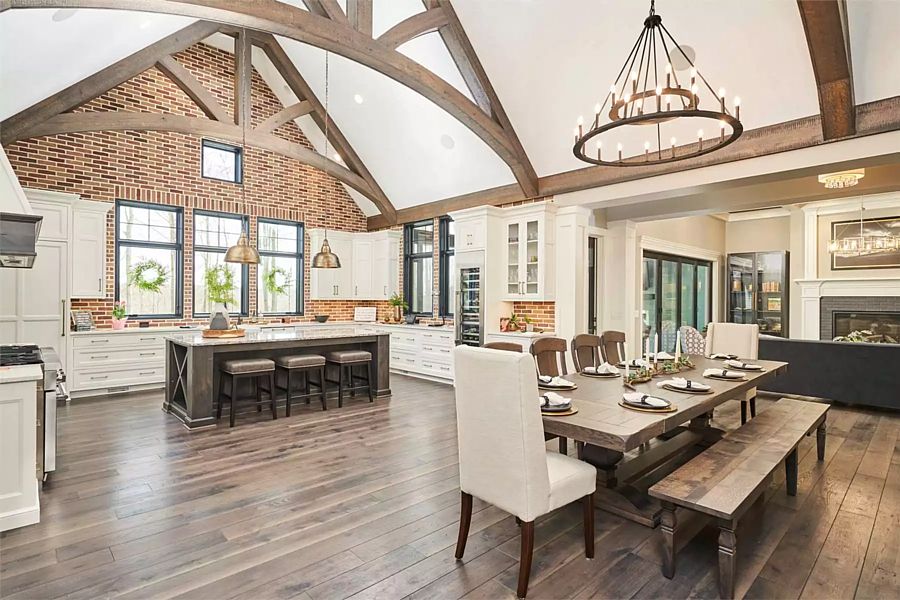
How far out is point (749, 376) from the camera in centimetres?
361

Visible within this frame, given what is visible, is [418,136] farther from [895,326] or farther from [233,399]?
[895,326]

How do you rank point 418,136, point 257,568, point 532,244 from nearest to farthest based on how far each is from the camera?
point 257,568, point 532,244, point 418,136

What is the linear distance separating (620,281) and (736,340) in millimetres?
1974

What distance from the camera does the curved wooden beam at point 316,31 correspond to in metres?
3.31

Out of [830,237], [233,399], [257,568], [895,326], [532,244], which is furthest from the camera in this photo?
[830,237]

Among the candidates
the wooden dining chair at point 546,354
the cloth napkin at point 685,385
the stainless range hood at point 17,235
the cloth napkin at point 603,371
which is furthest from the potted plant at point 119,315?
the cloth napkin at point 685,385

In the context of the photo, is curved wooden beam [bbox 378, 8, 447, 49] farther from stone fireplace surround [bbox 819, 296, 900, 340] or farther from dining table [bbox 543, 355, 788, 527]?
stone fireplace surround [bbox 819, 296, 900, 340]

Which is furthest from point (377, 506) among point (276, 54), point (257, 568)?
point (276, 54)

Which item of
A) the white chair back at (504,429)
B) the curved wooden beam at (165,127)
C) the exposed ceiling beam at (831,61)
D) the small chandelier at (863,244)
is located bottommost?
the white chair back at (504,429)

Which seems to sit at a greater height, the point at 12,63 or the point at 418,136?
the point at 418,136

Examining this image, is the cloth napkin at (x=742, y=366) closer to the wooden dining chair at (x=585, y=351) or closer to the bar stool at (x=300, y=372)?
the wooden dining chair at (x=585, y=351)

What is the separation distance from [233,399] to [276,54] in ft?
18.2

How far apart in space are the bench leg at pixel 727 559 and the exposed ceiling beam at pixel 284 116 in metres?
6.93

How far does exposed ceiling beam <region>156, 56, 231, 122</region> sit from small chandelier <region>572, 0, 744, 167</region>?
190 inches
